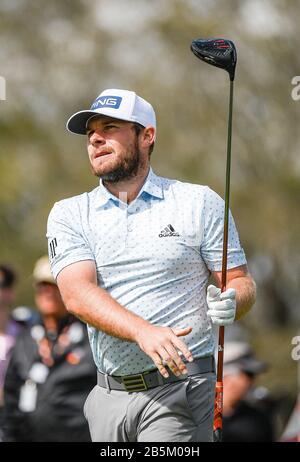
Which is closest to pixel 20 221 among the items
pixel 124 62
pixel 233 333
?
pixel 124 62

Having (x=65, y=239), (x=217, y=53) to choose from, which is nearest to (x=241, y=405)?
(x=65, y=239)

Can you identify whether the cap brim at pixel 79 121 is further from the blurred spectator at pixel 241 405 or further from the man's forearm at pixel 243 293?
the blurred spectator at pixel 241 405

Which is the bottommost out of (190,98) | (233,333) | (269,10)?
(233,333)

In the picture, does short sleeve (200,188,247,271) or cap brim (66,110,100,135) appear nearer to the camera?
short sleeve (200,188,247,271)

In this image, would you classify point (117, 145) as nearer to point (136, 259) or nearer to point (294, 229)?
point (136, 259)

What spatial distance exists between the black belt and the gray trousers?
24 mm

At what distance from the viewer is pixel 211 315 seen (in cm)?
610

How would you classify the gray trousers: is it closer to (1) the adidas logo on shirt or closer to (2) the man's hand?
(2) the man's hand

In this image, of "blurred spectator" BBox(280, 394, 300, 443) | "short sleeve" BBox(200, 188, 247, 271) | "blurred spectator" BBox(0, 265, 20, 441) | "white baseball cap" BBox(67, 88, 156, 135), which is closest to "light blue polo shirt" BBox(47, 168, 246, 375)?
"short sleeve" BBox(200, 188, 247, 271)

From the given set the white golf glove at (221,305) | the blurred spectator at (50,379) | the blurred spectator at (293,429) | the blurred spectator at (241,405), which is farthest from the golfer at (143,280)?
the blurred spectator at (241,405)

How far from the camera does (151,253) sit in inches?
246

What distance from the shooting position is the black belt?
246 inches

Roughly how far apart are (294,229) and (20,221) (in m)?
6.08

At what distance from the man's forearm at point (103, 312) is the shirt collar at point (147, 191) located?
546 mm
